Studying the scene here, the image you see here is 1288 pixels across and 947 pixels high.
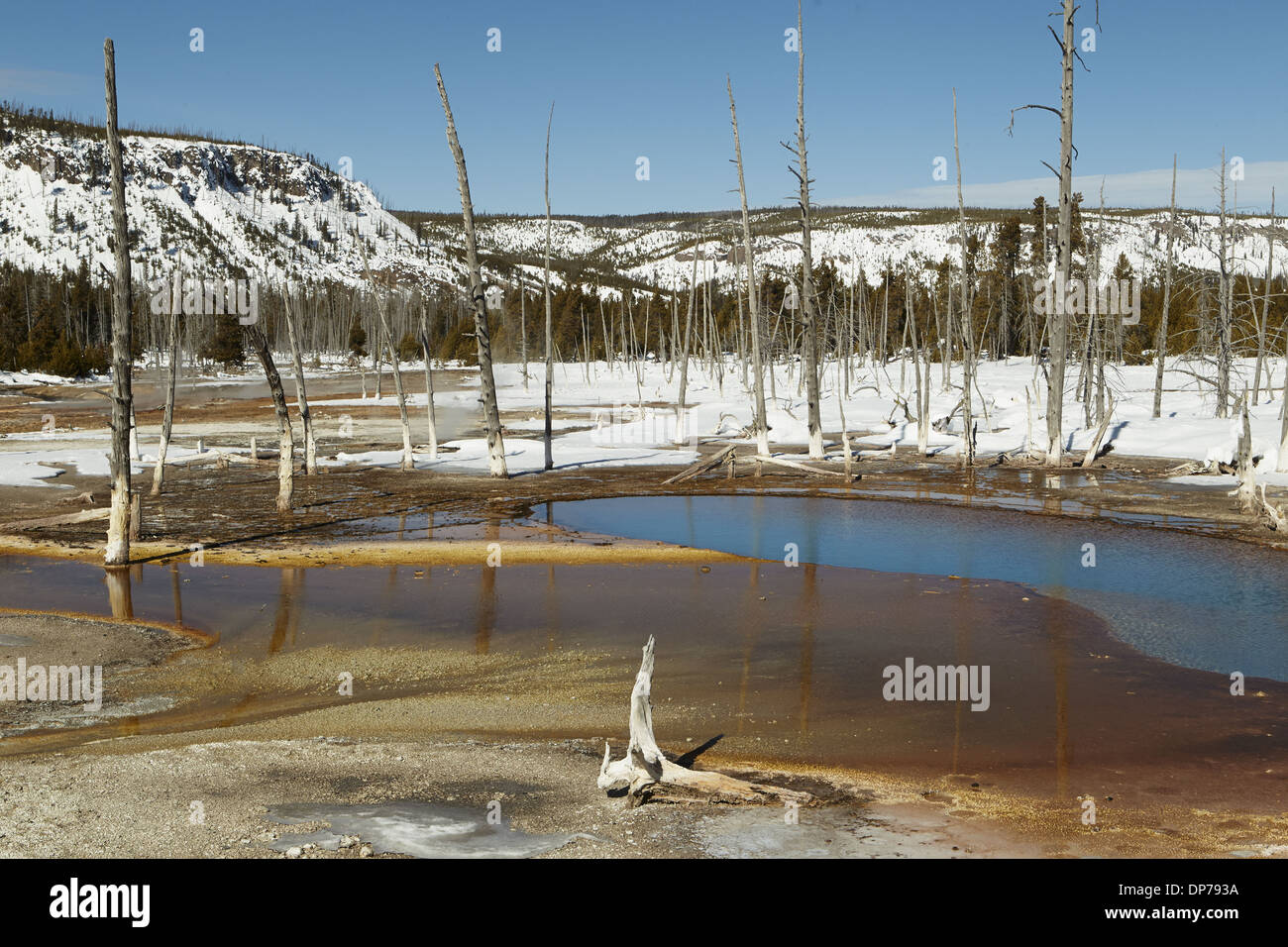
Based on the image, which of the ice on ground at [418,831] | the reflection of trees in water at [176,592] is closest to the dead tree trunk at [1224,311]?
the reflection of trees in water at [176,592]

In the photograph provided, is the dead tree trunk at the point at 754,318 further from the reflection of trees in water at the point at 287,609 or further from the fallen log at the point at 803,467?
the reflection of trees in water at the point at 287,609

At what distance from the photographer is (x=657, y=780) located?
777cm

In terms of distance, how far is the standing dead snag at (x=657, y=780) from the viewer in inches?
302

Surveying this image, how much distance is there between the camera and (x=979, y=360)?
84312mm

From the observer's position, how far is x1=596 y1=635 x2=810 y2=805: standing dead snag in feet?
25.1

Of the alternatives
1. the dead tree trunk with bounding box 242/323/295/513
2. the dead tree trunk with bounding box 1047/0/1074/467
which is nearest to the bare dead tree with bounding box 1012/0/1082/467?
the dead tree trunk with bounding box 1047/0/1074/467

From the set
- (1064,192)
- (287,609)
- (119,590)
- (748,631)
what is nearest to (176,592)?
(119,590)

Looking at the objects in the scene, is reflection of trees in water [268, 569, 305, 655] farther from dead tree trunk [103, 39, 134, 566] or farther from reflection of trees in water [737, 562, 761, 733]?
A: reflection of trees in water [737, 562, 761, 733]

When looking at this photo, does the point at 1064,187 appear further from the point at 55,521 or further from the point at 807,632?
the point at 55,521

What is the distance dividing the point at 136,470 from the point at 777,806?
27237 mm

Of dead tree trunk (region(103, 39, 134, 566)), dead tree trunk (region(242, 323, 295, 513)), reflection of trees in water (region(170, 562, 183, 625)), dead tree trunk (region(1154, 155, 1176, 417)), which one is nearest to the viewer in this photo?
reflection of trees in water (region(170, 562, 183, 625))

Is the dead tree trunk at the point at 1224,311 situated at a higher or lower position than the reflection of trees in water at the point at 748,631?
higher

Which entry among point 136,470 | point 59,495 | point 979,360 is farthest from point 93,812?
point 979,360

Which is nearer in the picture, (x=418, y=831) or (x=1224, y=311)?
(x=418, y=831)
